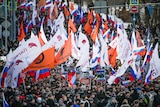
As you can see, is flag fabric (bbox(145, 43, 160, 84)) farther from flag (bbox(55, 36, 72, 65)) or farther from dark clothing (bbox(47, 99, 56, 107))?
dark clothing (bbox(47, 99, 56, 107))

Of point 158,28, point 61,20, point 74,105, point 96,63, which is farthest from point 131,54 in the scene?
point 158,28

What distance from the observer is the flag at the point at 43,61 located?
17062 millimetres

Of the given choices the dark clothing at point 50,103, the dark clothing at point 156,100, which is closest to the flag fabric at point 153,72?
the dark clothing at point 156,100

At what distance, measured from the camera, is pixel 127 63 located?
20891mm

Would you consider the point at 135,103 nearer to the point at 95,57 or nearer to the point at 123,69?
the point at 123,69

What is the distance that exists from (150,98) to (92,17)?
24.6m

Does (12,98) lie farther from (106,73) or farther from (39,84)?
(106,73)

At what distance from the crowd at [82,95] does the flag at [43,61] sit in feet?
3.01

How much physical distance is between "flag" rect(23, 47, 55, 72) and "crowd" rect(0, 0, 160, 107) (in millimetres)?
917

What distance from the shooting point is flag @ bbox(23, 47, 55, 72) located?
56.0 feet

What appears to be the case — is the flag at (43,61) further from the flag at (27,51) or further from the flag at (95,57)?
the flag at (95,57)

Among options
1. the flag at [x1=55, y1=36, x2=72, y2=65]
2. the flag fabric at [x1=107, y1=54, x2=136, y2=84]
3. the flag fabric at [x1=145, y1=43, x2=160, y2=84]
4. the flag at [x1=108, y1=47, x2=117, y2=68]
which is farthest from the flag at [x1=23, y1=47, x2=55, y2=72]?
the flag at [x1=108, y1=47, x2=117, y2=68]

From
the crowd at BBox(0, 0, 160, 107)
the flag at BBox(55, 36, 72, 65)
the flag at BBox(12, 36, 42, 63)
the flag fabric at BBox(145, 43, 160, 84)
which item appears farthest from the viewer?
the flag fabric at BBox(145, 43, 160, 84)

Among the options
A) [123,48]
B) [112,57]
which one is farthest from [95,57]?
[123,48]
